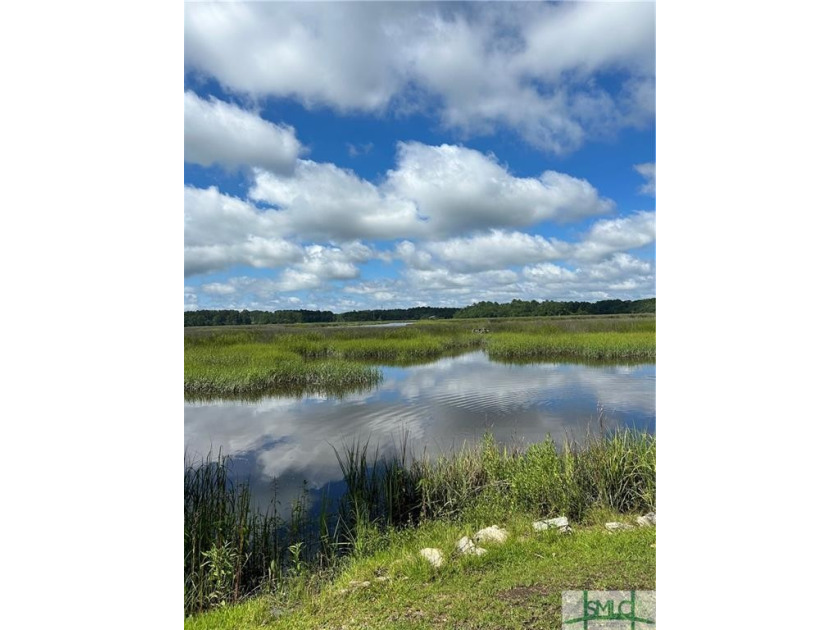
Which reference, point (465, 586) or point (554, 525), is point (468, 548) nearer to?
point (465, 586)

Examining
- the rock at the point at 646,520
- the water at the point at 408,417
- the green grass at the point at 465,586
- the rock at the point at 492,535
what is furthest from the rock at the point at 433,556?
the water at the point at 408,417

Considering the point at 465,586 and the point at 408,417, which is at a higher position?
the point at 465,586

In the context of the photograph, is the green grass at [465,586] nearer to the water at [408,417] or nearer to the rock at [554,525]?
the rock at [554,525]

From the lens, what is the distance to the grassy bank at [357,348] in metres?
9.89

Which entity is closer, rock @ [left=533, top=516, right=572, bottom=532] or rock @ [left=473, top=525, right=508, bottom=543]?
rock @ [left=473, top=525, right=508, bottom=543]

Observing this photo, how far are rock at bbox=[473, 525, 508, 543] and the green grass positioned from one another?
3.5 inches

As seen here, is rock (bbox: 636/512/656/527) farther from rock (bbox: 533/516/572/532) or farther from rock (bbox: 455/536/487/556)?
rock (bbox: 455/536/487/556)

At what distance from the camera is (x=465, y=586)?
2.01 metres

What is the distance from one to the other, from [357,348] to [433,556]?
11695mm

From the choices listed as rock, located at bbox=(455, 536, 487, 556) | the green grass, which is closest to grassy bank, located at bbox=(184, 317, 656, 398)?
the green grass

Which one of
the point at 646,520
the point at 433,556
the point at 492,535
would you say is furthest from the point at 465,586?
the point at 646,520

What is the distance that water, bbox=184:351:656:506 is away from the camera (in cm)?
566
